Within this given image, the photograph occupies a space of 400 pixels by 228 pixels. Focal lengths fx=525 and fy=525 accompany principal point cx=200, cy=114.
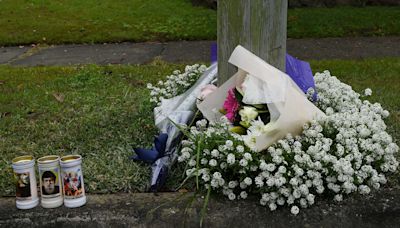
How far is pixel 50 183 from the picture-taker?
8.55 ft

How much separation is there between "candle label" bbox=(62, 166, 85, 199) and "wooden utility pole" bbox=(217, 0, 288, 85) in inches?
45.1

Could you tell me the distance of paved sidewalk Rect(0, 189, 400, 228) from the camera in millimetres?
2525

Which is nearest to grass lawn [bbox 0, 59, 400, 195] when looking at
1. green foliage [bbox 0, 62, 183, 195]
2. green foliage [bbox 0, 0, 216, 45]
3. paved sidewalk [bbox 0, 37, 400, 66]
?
green foliage [bbox 0, 62, 183, 195]

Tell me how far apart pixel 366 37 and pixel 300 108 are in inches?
200

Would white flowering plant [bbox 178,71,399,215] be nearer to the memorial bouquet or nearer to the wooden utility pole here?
the memorial bouquet

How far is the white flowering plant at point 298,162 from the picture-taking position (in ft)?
8.32

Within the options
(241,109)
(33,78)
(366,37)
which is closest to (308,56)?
(366,37)

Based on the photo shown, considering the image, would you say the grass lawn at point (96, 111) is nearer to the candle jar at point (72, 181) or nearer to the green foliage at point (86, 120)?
the green foliage at point (86, 120)

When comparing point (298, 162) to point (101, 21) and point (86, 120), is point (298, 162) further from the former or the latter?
point (101, 21)

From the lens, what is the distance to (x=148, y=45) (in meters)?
7.34

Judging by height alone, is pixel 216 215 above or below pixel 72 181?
below

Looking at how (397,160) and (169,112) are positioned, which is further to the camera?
(169,112)

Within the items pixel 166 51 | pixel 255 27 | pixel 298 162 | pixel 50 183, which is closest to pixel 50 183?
pixel 50 183

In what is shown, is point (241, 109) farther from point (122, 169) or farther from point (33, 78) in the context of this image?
point (33, 78)
